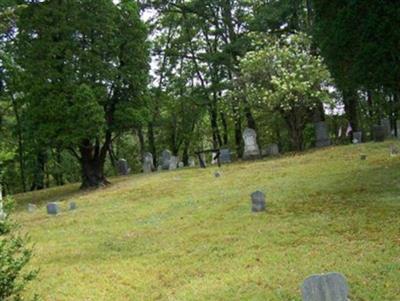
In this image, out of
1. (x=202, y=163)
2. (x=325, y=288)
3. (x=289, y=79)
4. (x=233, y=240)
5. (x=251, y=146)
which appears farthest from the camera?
(x=251, y=146)

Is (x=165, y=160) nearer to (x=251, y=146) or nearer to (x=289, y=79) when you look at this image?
(x=251, y=146)

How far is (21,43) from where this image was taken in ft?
72.0

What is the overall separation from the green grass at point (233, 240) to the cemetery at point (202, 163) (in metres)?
0.05

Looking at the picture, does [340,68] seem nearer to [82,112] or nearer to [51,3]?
[82,112]

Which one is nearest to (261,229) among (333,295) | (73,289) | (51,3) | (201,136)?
(73,289)

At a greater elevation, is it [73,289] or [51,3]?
[51,3]

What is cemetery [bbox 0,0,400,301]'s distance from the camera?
25.3 feet

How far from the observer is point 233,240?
9.64m

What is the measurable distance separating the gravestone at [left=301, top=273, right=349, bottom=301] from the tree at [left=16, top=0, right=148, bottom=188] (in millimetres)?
16711

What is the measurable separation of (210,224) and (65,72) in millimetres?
12622

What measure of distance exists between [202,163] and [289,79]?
5.77m

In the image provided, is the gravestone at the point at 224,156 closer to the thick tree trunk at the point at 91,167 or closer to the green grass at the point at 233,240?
the thick tree trunk at the point at 91,167

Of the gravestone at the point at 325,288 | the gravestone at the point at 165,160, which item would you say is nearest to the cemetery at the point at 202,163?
the gravestone at the point at 325,288

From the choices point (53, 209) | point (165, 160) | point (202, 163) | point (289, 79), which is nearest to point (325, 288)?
point (53, 209)
